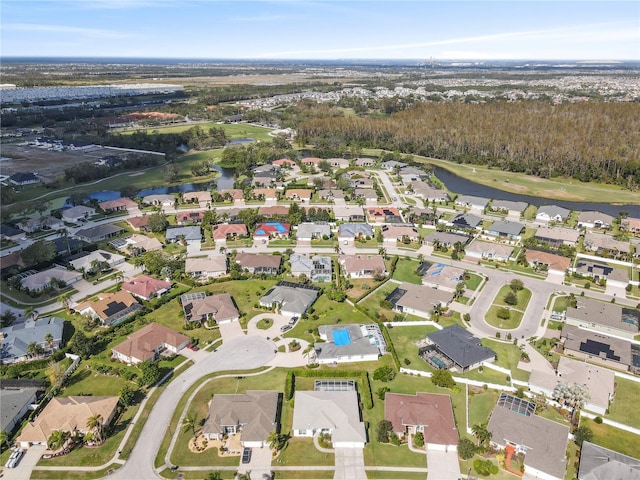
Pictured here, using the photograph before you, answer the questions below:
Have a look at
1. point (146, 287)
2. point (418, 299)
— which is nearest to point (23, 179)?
point (146, 287)

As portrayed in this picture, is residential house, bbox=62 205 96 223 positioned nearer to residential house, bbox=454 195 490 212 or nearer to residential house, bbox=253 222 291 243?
residential house, bbox=253 222 291 243

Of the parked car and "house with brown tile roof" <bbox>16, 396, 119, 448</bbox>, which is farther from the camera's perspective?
"house with brown tile roof" <bbox>16, 396, 119, 448</bbox>

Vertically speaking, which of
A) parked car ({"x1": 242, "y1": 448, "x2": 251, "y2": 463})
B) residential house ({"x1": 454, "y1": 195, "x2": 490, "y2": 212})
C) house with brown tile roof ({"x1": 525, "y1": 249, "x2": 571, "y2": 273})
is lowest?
parked car ({"x1": 242, "y1": 448, "x2": 251, "y2": 463})

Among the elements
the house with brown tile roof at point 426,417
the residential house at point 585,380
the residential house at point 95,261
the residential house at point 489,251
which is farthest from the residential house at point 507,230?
the residential house at point 95,261

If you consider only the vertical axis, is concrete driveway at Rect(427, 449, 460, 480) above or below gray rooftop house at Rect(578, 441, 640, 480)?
below

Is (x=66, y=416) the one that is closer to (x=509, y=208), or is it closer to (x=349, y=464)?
(x=349, y=464)

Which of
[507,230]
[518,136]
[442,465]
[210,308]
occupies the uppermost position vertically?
[518,136]

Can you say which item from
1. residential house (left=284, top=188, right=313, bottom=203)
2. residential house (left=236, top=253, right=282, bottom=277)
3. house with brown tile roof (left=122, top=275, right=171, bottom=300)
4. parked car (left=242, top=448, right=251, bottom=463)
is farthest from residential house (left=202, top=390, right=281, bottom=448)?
residential house (left=284, top=188, right=313, bottom=203)
